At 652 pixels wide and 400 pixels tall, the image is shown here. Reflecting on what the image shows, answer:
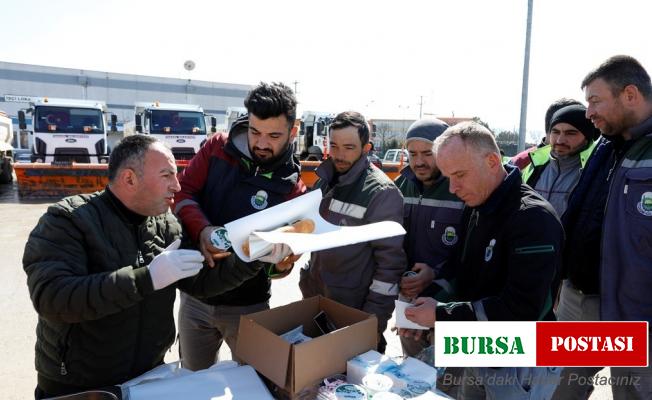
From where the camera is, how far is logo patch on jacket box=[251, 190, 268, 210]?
2.19 meters

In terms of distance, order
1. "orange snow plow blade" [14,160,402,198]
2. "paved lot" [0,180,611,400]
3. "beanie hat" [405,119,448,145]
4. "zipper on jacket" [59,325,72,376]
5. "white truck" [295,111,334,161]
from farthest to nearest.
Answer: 1. "white truck" [295,111,334,161]
2. "orange snow plow blade" [14,160,402,198]
3. "paved lot" [0,180,611,400]
4. "beanie hat" [405,119,448,145]
5. "zipper on jacket" [59,325,72,376]

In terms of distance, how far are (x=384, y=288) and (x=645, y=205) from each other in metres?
1.25

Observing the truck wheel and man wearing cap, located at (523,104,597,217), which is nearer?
man wearing cap, located at (523,104,597,217)

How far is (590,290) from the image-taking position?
229 centimetres

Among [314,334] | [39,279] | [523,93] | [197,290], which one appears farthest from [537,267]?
[523,93]

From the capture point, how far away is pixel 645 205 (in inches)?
75.9

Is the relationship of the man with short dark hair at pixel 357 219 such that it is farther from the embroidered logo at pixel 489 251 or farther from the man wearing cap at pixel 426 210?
the embroidered logo at pixel 489 251

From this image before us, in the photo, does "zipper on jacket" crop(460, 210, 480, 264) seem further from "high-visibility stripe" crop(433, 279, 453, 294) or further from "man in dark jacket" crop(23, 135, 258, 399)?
"man in dark jacket" crop(23, 135, 258, 399)

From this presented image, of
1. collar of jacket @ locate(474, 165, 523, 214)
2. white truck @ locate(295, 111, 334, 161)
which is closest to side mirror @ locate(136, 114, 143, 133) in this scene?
white truck @ locate(295, 111, 334, 161)

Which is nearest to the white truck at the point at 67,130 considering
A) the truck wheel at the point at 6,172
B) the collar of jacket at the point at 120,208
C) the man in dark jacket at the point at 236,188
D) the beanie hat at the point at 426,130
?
the truck wheel at the point at 6,172

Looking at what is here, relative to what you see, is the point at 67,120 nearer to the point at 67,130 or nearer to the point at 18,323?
the point at 67,130

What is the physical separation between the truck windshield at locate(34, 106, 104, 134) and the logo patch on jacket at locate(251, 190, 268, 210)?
512 inches

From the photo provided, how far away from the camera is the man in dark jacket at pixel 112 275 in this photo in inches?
54.6

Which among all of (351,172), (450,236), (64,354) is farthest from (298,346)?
(450,236)
